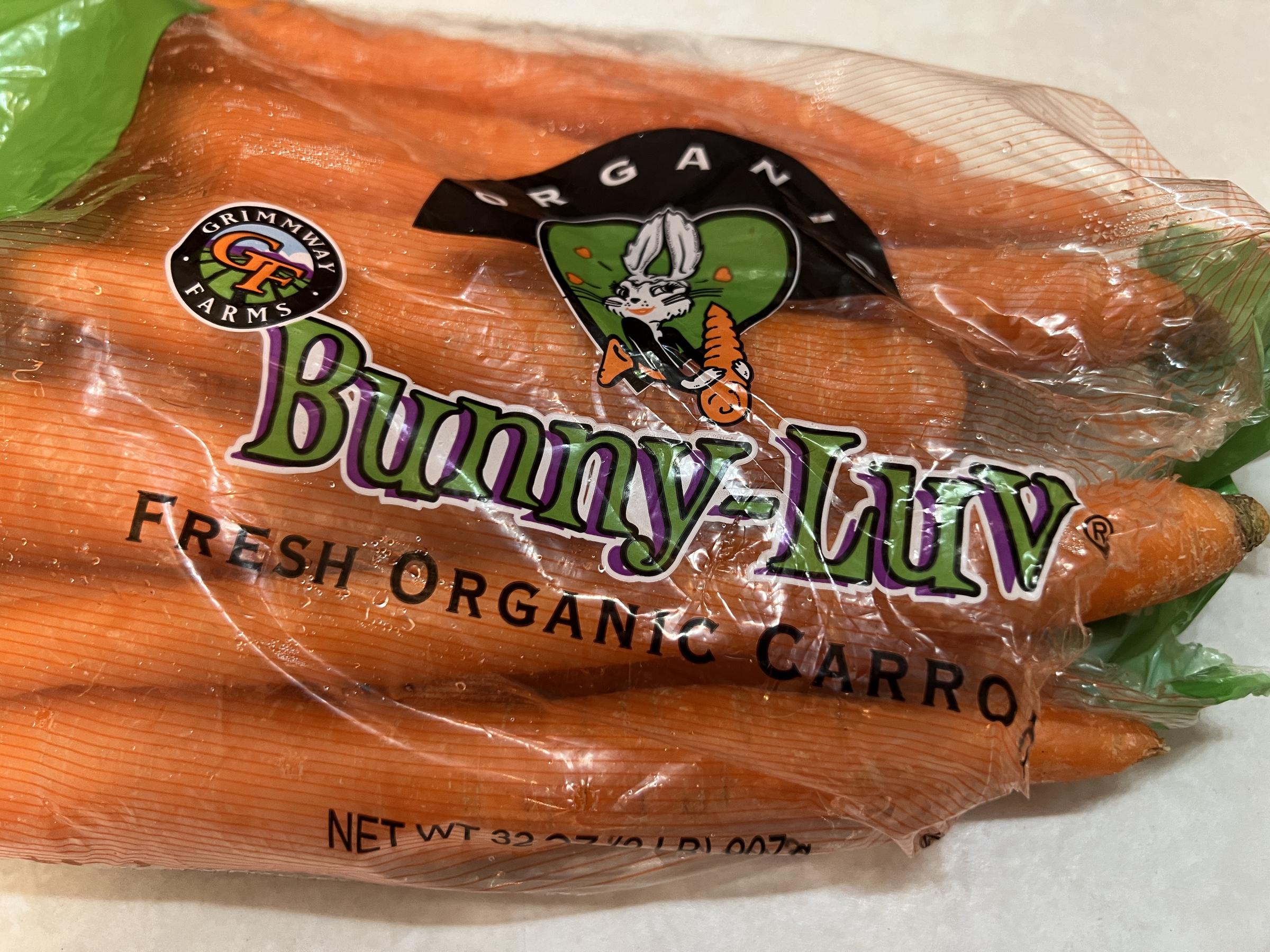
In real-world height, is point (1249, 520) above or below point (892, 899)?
above

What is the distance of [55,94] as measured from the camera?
0.62 m

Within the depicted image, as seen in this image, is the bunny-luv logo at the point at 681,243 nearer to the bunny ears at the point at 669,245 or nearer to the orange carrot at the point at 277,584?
the bunny ears at the point at 669,245

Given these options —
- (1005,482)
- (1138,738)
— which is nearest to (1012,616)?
(1005,482)

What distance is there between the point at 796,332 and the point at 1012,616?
21cm

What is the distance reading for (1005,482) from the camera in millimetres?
563

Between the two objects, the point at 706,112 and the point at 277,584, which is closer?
the point at 277,584

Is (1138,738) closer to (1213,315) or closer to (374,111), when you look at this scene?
(1213,315)

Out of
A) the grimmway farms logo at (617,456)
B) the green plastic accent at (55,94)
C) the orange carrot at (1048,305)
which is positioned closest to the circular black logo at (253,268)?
the grimmway farms logo at (617,456)

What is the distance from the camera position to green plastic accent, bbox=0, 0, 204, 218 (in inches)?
24.1

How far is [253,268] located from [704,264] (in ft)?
0.91

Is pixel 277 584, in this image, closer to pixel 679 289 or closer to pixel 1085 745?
pixel 679 289

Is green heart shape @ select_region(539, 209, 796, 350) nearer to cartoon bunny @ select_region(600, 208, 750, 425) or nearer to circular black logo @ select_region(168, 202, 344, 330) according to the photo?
cartoon bunny @ select_region(600, 208, 750, 425)

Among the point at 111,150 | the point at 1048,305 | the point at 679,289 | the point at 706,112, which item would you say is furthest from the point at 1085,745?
the point at 111,150

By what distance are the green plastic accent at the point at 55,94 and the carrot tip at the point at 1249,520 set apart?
2.55ft
